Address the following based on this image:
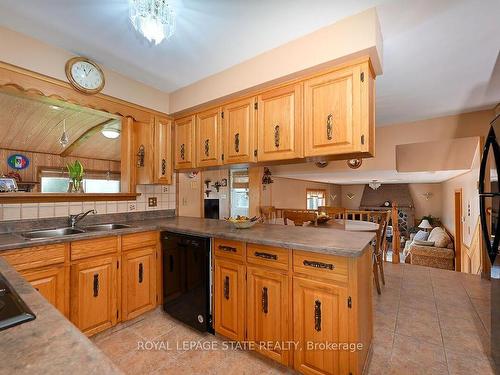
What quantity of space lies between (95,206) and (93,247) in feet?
2.20

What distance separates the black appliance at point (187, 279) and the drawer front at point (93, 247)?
1.49ft

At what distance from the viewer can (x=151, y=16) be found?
1406mm

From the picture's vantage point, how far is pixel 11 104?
2.18m

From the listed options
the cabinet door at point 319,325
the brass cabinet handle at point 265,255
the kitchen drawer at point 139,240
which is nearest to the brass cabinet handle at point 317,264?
the cabinet door at point 319,325

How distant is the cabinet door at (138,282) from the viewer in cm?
214

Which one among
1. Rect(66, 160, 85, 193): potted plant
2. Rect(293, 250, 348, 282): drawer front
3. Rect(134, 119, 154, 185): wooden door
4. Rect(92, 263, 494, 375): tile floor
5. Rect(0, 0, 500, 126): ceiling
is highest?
Rect(0, 0, 500, 126): ceiling

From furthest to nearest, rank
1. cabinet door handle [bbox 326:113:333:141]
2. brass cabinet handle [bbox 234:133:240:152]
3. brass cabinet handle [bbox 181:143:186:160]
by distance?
brass cabinet handle [bbox 181:143:186:160] → brass cabinet handle [bbox 234:133:240:152] → cabinet door handle [bbox 326:113:333:141]

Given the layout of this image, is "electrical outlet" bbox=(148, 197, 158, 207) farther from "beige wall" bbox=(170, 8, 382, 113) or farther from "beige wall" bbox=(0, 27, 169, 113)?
"beige wall" bbox=(170, 8, 382, 113)

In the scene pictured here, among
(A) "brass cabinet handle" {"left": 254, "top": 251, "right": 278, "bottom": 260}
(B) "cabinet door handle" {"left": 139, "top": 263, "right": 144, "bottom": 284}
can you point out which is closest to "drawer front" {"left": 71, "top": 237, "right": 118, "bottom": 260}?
(B) "cabinet door handle" {"left": 139, "top": 263, "right": 144, "bottom": 284}

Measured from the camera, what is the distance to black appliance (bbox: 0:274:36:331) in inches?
25.6

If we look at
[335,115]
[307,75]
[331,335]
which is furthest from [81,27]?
[331,335]

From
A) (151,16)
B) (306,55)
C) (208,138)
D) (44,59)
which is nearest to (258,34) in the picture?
(306,55)

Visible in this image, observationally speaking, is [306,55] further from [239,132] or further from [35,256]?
[35,256]

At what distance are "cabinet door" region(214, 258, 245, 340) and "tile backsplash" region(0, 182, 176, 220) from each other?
1.36 meters
